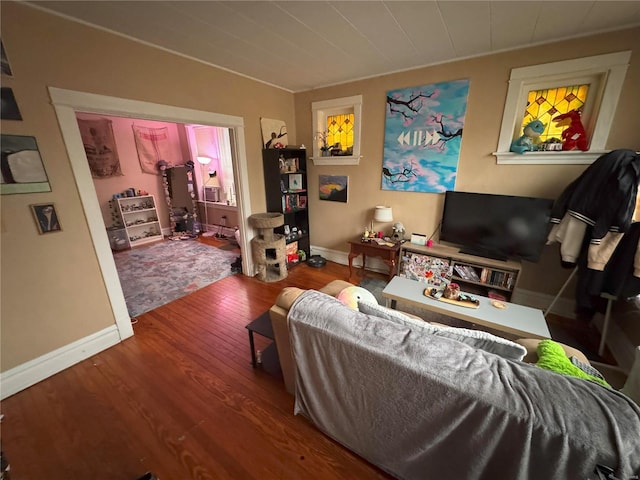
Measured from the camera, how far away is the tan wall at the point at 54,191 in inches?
63.7

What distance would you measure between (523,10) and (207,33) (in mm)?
2248

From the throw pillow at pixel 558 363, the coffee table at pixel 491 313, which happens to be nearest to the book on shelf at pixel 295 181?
the coffee table at pixel 491 313

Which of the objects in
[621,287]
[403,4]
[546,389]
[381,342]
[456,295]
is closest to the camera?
[546,389]

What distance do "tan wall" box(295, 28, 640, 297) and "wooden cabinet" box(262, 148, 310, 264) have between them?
219 millimetres

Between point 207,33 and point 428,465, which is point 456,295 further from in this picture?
point 207,33

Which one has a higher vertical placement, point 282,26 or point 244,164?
point 282,26

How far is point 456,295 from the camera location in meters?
2.08

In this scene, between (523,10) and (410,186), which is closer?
(523,10)

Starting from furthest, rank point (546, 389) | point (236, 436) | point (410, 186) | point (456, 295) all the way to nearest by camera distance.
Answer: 1. point (410, 186)
2. point (456, 295)
3. point (236, 436)
4. point (546, 389)

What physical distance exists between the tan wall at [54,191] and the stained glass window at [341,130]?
6.39ft

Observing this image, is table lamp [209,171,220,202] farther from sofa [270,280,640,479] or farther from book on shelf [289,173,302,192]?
sofa [270,280,640,479]

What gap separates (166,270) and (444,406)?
381cm

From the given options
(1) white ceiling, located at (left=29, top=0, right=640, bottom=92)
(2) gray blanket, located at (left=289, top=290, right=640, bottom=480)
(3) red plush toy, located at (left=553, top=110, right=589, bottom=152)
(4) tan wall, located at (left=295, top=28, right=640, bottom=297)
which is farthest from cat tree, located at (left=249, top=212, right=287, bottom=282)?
(3) red plush toy, located at (left=553, top=110, right=589, bottom=152)

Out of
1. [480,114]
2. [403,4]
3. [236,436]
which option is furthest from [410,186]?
[236,436]
